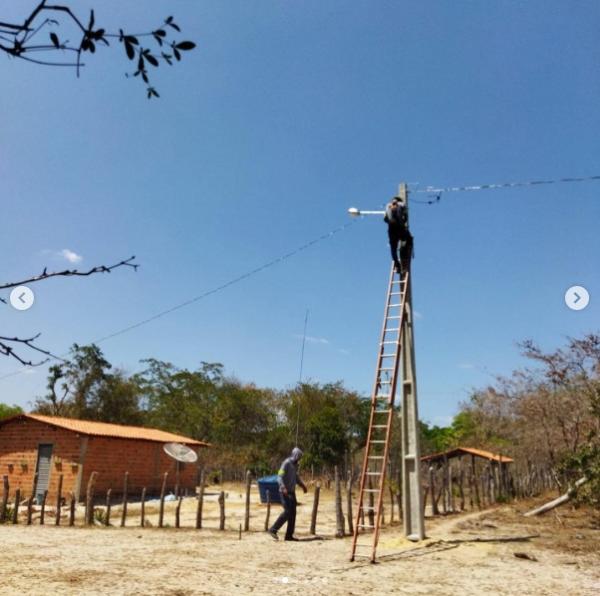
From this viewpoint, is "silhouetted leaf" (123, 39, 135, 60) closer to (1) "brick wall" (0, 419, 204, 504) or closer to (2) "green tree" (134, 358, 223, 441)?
(1) "brick wall" (0, 419, 204, 504)

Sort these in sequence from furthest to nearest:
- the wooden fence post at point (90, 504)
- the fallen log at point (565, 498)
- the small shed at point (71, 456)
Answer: the small shed at point (71, 456), the fallen log at point (565, 498), the wooden fence post at point (90, 504)

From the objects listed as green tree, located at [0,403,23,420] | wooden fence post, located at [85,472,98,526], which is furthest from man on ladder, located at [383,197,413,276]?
green tree, located at [0,403,23,420]

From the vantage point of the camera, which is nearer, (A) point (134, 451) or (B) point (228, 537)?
(B) point (228, 537)

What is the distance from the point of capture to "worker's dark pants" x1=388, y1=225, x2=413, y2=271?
37.5 feet

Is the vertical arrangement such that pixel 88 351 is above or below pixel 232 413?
above

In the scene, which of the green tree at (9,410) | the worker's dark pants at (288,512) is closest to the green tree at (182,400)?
the green tree at (9,410)

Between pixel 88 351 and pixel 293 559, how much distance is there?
128 ft

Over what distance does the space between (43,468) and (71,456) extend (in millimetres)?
1773

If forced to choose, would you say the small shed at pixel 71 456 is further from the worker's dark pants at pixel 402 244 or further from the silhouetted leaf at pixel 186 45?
the silhouetted leaf at pixel 186 45

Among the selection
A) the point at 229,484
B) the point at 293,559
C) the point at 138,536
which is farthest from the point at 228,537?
the point at 229,484

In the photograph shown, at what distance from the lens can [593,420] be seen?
67.5ft

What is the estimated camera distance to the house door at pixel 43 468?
76.6ft

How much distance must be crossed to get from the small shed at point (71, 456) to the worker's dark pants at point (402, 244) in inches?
583

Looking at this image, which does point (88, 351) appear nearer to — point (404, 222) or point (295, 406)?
point (295, 406)
